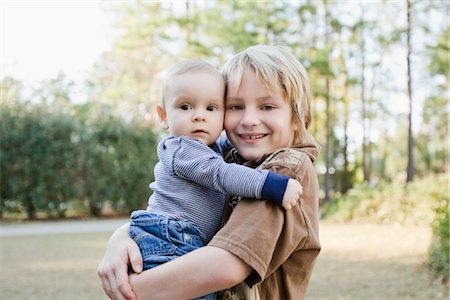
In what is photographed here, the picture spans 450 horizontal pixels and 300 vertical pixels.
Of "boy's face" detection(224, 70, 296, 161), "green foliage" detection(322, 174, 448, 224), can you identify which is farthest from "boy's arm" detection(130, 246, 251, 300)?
"green foliage" detection(322, 174, 448, 224)

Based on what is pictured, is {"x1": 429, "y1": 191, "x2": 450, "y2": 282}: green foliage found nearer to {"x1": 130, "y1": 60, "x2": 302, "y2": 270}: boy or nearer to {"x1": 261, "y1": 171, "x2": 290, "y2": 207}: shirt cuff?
{"x1": 130, "y1": 60, "x2": 302, "y2": 270}: boy

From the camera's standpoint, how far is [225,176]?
1827 mm

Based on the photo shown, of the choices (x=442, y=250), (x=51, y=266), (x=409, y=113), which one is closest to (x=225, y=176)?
(x=442, y=250)

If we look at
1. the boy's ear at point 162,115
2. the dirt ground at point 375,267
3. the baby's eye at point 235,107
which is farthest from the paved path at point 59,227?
the baby's eye at point 235,107

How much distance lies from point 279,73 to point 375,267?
7804 mm

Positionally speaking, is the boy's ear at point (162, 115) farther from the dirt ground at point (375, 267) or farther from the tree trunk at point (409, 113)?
the tree trunk at point (409, 113)

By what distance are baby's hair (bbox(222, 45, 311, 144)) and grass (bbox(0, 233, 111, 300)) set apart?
5.92m

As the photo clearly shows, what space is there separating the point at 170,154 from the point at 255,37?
61.9 feet

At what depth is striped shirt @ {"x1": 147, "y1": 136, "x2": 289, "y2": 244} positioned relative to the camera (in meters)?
1.83

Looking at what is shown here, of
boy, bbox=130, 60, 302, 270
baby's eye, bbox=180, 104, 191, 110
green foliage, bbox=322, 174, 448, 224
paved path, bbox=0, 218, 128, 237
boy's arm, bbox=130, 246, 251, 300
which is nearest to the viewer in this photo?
boy's arm, bbox=130, 246, 251, 300

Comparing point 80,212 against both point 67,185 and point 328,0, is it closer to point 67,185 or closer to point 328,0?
point 67,185

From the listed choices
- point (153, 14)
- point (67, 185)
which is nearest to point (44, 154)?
point (67, 185)

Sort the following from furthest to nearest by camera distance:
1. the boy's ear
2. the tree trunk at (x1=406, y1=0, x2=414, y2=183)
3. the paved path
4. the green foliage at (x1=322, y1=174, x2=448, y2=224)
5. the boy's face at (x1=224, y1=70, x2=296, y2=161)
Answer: the tree trunk at (x1=406, y1=0, x2=414, y2=183)
the green foliage at (x1=322, y1=174, x2=448, y2=224)
the paved path
the boy's ear
the boy's face at (x1=224, y1=70, x2=296, y2=161)

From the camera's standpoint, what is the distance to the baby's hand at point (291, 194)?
1728 millimetres
